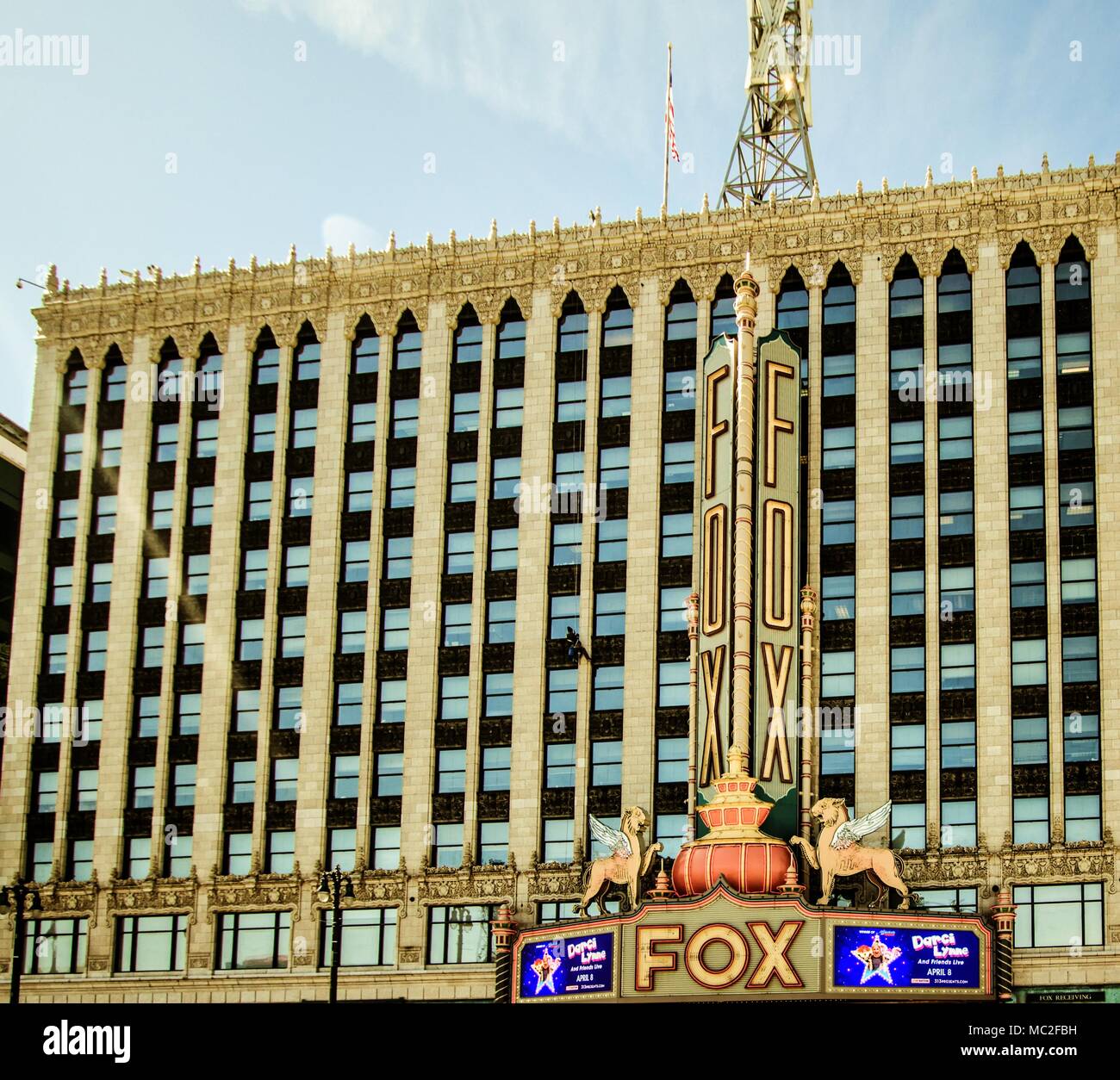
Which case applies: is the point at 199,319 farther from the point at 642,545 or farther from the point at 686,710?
the point at 686,710

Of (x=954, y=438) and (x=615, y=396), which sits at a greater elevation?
(x=615, y=396)

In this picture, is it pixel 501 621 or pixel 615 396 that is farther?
pixel 615 396

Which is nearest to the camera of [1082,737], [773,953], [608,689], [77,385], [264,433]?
[773,953]

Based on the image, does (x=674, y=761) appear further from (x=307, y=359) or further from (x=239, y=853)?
(x=307, y=359)

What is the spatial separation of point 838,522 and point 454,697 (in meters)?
16.6

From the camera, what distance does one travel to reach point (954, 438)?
6938cm

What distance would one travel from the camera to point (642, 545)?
71250 mm

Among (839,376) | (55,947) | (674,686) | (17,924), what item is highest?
(839,376)

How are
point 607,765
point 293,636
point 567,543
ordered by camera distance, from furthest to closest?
1. point 293,636
2. point 567,543
3. point 607,765

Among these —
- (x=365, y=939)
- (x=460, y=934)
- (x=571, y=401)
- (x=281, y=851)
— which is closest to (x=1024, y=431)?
(x=571, y=401)
